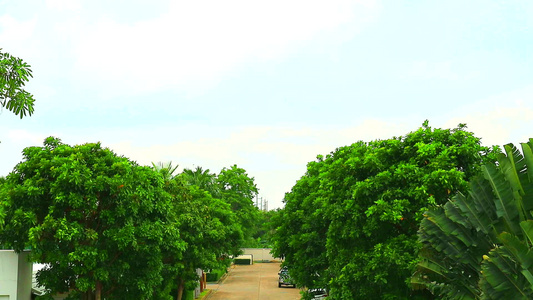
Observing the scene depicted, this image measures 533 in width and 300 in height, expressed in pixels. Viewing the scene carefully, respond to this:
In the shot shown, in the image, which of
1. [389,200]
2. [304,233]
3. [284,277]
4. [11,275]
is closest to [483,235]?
[389,200]

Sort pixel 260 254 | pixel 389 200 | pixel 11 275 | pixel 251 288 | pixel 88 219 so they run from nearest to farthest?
pixel 389 200
pixel 11 275
pixel 88 219
pixel 251 288
pixel 260 254

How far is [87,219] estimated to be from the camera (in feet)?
65.8

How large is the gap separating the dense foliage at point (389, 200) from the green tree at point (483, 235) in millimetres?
1225

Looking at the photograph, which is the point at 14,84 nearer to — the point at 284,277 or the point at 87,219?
the point at 87,219

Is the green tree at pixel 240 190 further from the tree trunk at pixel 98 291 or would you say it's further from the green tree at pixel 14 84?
the green tree at pixel 14 84

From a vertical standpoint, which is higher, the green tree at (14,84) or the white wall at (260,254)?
the green tree at (14,84)

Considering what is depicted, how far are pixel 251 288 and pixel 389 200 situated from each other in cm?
3436

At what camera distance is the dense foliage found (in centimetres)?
1630

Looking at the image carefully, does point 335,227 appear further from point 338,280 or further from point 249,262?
point 249,262

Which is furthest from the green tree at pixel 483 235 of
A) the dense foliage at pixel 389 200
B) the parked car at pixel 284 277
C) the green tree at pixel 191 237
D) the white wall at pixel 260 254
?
the white wall at pixel 260 254

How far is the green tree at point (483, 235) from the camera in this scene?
40.3ft

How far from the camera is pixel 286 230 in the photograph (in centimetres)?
3111

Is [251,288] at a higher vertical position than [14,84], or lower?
lower

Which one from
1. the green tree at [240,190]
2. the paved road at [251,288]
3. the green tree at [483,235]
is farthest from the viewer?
the green tree at [240,190]
